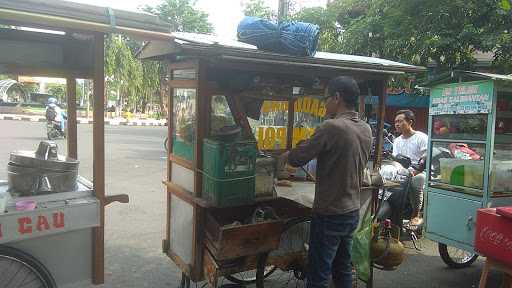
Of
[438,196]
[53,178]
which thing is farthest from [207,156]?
[438,196]

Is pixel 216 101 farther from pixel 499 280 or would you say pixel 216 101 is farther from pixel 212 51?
pixel 499 280

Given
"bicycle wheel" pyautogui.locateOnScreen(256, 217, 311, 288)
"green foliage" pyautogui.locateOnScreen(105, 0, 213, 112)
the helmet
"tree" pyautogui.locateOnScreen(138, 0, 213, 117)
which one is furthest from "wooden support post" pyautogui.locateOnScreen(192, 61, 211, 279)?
"tree" pyautogui.locateOnScreen(138, 0, 213, 117)

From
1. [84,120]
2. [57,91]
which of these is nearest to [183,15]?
[84,120]

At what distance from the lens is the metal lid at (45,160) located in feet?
9.46

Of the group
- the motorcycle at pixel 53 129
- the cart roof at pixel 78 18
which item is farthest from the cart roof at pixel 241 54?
the motorcycle at pixel 53 129

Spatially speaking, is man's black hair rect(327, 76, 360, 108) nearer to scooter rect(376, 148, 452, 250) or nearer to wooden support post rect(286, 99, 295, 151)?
wooden support post rect(286, 99, 295, 151)

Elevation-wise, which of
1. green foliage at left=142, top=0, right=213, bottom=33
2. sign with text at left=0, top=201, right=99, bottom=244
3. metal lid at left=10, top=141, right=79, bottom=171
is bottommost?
sign with text at left=0, top=201, right=99, bottom=244

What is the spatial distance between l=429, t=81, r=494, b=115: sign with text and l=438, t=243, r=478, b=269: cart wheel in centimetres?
147

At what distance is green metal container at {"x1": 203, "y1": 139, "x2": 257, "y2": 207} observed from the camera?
321 centimetres

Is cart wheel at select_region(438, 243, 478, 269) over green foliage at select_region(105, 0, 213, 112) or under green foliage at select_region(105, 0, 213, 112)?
under

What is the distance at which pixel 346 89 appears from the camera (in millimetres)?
3029

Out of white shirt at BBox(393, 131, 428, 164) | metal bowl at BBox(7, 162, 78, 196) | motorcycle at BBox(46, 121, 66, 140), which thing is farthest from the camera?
motorcycle at BBox(46, 121, 66, 140)

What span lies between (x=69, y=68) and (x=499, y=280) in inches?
175

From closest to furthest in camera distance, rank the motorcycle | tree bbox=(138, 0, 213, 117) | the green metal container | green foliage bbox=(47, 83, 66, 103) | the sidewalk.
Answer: the green metal container → the motorcycle → the sidewalk → tree bbox=(138, 0, 213, 117) → green foliage bbox=(47, 83, 66, 103)
